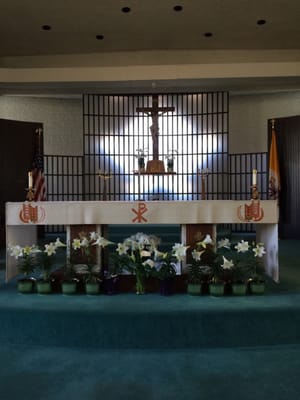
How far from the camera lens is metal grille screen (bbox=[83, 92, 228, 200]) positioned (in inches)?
348

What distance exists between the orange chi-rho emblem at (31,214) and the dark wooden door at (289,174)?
Answer: 585 cm

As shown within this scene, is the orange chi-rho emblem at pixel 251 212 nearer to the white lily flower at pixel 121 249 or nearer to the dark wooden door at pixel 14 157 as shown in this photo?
the white lily flower at pixel 121 249

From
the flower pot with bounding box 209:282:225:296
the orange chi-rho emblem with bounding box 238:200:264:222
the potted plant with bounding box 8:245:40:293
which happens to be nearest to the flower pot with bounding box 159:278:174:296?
the flower pot with bounding box 209:282:225:296

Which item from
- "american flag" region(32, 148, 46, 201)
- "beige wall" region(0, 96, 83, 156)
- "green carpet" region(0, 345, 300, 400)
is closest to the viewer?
"green carpet" region(0, 345, 300, 400)

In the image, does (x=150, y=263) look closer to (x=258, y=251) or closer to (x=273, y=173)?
(x=258, y=251)

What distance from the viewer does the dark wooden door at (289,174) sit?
818 centimetres

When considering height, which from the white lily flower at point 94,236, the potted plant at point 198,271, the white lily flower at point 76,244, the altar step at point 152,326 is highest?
the white lily flower at point 94,236

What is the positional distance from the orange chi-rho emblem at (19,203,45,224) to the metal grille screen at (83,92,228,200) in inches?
194

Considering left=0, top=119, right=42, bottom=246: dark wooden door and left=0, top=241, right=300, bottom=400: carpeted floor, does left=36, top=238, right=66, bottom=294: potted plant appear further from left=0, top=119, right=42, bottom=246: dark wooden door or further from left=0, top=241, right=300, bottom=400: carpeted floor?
left=0, top=119, right=42, bottom=246: dark wooden door

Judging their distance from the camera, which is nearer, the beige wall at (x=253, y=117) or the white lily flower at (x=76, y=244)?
the white lily flower at (x=76, y=244)

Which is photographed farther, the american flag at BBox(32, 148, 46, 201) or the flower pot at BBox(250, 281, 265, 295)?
the american flag at BBox(32, 148, 46, 201)

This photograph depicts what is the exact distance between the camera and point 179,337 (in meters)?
2.91

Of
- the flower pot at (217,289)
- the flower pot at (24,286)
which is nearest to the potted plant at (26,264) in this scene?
the flower pot at (24,286)
